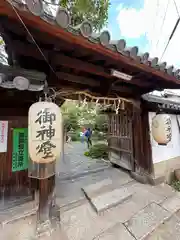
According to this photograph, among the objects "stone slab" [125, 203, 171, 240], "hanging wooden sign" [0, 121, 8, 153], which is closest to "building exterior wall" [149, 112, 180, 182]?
"stone slab" [125, 203, 171, 240]

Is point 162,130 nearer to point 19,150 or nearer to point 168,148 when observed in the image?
point 168,148

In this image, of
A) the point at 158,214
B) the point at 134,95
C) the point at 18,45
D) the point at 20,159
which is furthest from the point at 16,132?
the point at 158,214

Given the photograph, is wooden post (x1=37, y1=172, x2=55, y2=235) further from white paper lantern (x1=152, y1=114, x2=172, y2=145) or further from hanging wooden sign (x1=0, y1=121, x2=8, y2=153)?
white paper lantern (x1=152, y1=114, x2=172, y2=145)

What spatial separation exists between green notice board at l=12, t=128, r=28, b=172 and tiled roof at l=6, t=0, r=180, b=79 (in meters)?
2.56

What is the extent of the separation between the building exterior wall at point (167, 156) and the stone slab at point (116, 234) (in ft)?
8.38

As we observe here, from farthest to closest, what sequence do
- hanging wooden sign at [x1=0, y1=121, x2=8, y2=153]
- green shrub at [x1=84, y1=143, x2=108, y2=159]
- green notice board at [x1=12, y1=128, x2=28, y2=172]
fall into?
green shrub at [x1=84, y1=143, x2=108, y2=159]
green notice board at [x1=12, y1=128, x2=28, y2=172]
hanging wooden sign at [x1=0, y1=121, x2=8, y2=153]

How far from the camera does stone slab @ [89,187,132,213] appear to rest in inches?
140

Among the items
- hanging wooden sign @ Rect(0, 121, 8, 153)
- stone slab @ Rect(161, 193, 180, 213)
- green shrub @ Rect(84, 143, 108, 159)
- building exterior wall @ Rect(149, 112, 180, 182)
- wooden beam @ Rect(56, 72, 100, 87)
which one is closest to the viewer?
wooden beam @ Rect(56, 72, 100, 87)

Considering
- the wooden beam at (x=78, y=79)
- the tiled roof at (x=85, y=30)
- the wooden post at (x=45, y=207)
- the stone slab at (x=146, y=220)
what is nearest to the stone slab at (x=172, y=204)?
the stone slab at (x=146, y=220)

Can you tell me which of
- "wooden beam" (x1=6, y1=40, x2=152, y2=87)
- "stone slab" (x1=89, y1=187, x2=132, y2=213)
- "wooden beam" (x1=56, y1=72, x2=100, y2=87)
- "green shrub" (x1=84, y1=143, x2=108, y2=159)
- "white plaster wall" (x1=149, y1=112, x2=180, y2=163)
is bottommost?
"stone slab" (x1=89, y1=187, x2=132, y2=213)

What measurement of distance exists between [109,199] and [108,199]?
0.03 metres

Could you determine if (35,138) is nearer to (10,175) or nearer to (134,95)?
(10,175)

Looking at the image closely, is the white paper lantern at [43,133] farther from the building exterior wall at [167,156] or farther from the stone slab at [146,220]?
the building exterior wall at [167,156]

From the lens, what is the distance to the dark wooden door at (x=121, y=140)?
17.9 ft
